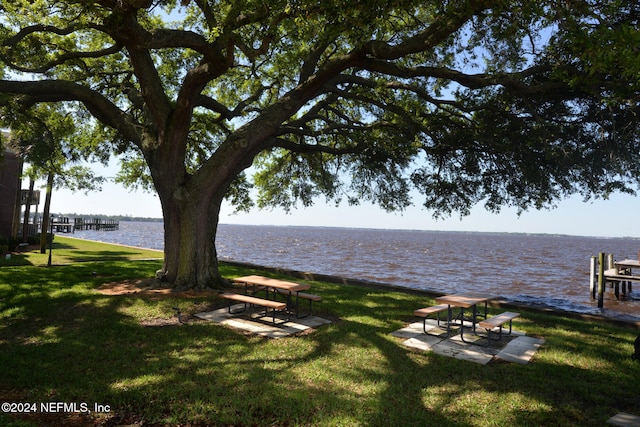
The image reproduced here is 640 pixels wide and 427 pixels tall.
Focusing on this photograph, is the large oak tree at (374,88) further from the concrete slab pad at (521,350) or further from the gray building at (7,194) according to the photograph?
the gray building at (7,194)

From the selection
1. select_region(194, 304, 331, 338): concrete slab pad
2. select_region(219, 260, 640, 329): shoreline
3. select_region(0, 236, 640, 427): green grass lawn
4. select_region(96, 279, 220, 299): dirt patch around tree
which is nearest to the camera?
select_region(0, 236, 640, 427): green grass lawn

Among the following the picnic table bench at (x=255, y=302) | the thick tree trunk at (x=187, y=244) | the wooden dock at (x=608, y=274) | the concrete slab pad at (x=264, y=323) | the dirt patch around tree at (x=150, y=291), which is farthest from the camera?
the wooden dock at (x=608, y=274)

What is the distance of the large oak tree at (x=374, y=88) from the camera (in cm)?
824

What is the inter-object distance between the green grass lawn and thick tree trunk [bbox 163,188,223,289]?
81.3 inches

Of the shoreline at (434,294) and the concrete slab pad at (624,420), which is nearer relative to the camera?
the concrete slab pad at (624,420)

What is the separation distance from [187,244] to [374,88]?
296 inches

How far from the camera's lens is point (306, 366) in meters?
6.29

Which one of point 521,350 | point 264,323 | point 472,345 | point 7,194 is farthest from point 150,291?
point 7,194

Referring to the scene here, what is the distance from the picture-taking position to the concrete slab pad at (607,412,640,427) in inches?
183

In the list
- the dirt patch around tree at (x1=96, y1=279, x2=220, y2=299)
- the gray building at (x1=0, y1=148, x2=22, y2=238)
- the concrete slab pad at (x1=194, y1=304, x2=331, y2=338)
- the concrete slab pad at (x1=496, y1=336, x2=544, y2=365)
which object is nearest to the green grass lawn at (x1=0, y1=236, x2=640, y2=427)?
the concrete slab pad at (x1=496, y1=336, x2=544, y2=365)

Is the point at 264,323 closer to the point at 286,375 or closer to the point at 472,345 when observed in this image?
the point at 286,375

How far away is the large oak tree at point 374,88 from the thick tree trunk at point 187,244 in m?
0.04

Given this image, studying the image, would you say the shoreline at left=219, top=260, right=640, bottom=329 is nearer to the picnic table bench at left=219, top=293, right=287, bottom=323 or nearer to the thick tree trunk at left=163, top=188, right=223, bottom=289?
the thick tree trunk at left=163, top=188, right=223, bottom=289

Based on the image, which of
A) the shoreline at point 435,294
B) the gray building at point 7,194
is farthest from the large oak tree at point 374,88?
the gray building at point 7,194
